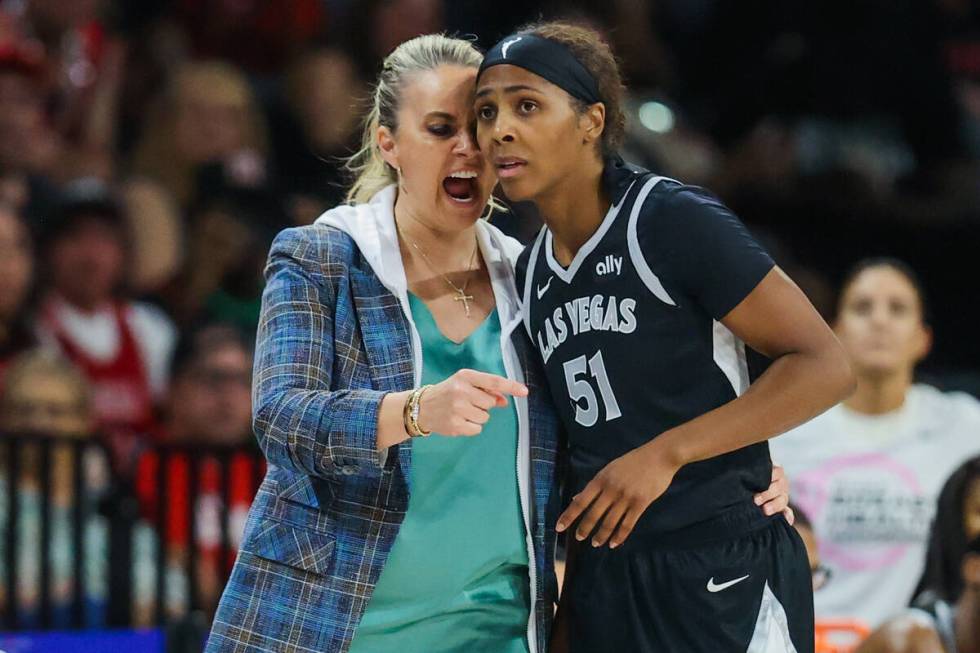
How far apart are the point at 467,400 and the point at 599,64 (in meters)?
0.70

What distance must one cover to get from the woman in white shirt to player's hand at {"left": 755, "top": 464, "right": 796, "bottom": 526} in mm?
2329

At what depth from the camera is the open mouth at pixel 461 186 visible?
2.99m

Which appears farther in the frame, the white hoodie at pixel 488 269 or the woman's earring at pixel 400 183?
the woman's earring at pixel 400 183

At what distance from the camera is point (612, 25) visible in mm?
7789

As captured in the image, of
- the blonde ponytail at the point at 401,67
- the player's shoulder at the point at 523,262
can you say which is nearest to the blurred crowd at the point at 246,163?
the blonde ponytail at the point at 401,67

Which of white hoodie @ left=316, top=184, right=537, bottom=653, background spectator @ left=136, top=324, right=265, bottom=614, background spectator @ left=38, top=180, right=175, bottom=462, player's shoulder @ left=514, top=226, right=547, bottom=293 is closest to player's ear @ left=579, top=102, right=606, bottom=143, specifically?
player's shoulder @ left=514, top=226, right=547, bottom=293

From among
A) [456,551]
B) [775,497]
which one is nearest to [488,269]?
[456,551]

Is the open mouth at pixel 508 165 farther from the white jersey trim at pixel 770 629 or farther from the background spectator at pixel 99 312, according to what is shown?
the background spectator at pixel 99 312

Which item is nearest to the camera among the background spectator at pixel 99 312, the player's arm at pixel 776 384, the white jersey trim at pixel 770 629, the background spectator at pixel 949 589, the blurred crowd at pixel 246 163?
the player's arm at pixel 776 384

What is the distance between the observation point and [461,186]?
3.02m

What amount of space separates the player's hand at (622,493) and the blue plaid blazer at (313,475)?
0.70 ft

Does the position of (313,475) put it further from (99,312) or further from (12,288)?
(99,312)

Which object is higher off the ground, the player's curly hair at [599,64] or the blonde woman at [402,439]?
the player's curly hair at [599,64]

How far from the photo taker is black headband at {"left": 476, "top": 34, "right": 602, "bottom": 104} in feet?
9.01
